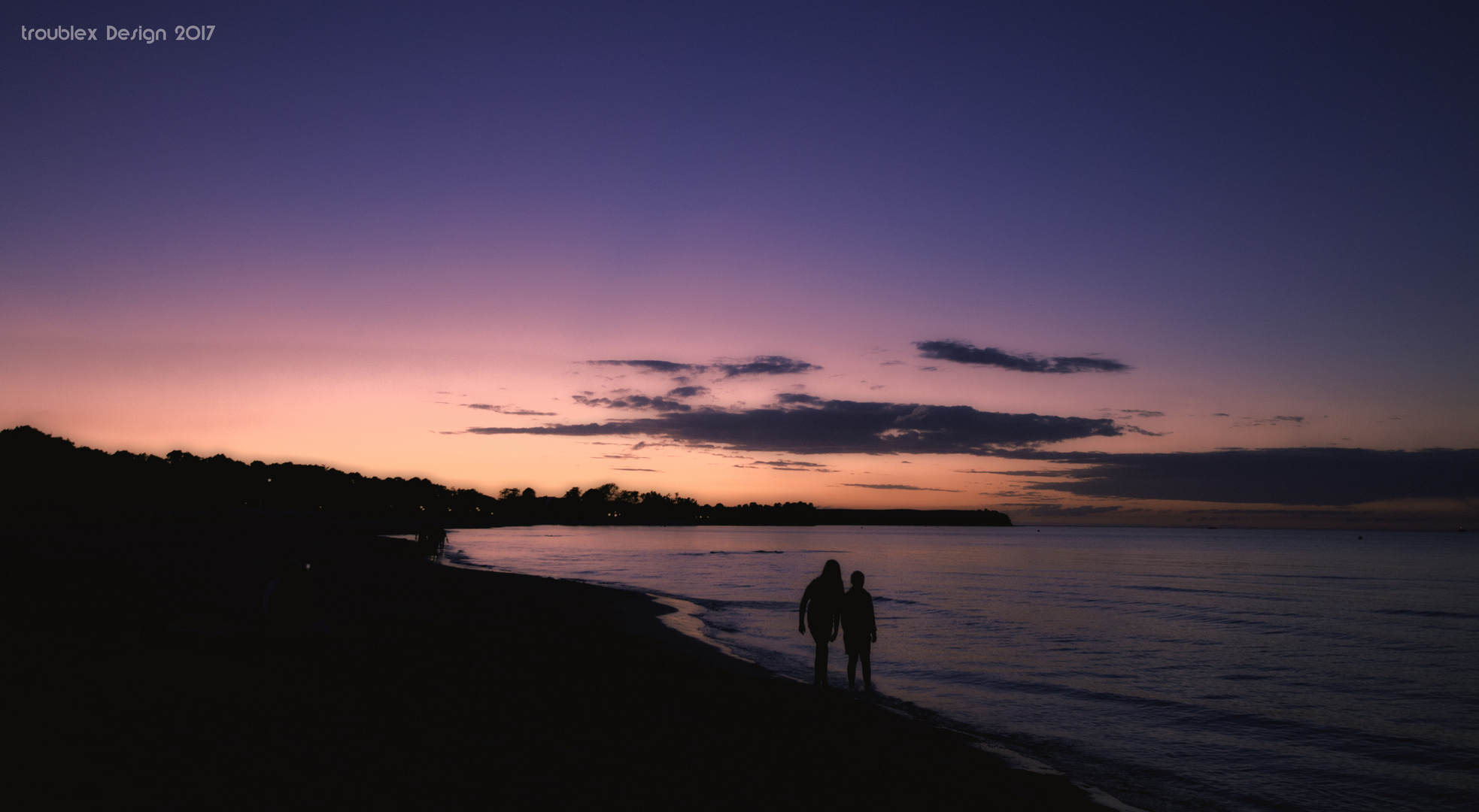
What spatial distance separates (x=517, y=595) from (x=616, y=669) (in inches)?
661

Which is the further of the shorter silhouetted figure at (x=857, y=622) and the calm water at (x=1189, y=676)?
the shorter silhouetted figure at (x=857, y=622)

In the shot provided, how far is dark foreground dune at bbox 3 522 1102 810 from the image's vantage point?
8.19m

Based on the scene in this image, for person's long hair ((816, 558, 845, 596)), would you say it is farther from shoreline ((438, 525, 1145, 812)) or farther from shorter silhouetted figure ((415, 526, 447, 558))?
shorter silhouetted figure ((415, 526, 447, 558))

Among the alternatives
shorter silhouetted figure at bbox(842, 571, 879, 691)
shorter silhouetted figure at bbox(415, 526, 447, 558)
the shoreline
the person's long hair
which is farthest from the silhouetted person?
shorter silhouetted figure at bbox(415, 526, 447, 558)

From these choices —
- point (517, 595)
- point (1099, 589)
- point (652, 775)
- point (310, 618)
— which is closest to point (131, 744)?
point (310, 618)

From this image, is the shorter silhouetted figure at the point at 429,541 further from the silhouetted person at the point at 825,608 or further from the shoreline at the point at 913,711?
the silhouetted person at the point at 825,608

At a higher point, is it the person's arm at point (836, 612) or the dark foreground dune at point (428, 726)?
the person's arm at point (836, 612)

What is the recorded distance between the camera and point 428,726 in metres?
10.7

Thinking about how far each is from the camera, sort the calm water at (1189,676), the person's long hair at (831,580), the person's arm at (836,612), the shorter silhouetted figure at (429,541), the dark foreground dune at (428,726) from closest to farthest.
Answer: the dark foreground dune at (428,726)
the calm water at (1189,676)
the person's long hair at (831,580)
the person's arm at (836,612)
the shorter silhouetted figure at (429,541)

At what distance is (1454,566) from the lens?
284ft

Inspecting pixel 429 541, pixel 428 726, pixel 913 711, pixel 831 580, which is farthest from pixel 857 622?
pixel 429 541

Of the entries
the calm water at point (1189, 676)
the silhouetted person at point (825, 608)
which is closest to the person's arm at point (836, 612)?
the silhouetted person at point (825, 608)

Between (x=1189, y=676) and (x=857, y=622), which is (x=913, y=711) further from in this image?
(x=1189, y=676)

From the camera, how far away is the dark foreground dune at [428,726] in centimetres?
819
